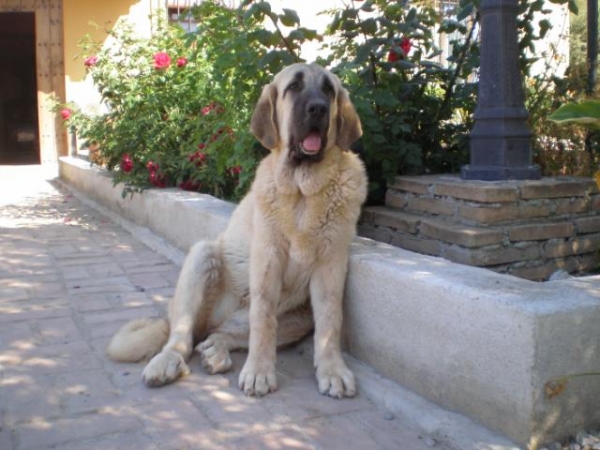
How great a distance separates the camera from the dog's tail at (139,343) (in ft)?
11.3

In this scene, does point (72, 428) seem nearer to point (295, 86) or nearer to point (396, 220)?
point (295, 86)

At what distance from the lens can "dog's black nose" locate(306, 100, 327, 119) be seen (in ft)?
10.3

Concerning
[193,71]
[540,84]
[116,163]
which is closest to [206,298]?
[540,84]

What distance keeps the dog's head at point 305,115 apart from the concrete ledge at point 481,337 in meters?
0.59

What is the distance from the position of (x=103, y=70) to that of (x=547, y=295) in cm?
648

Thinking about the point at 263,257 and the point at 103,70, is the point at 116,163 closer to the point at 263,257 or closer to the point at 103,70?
the point at 103,70

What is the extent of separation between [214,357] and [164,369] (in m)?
0.27

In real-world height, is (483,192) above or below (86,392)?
above

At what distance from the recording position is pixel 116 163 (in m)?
7.98

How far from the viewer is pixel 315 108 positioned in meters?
3.14

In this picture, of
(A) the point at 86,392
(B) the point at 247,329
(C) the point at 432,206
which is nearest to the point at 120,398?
(A) the point at 86,392

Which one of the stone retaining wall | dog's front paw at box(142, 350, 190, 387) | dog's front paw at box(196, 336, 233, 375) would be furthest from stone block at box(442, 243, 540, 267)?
dog's front paw at box(142, 350, 190, 387)

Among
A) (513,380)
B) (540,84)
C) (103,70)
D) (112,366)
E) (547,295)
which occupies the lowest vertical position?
(112,366)

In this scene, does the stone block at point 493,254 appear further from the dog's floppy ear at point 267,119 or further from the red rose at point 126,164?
the red rose at point 126,164
